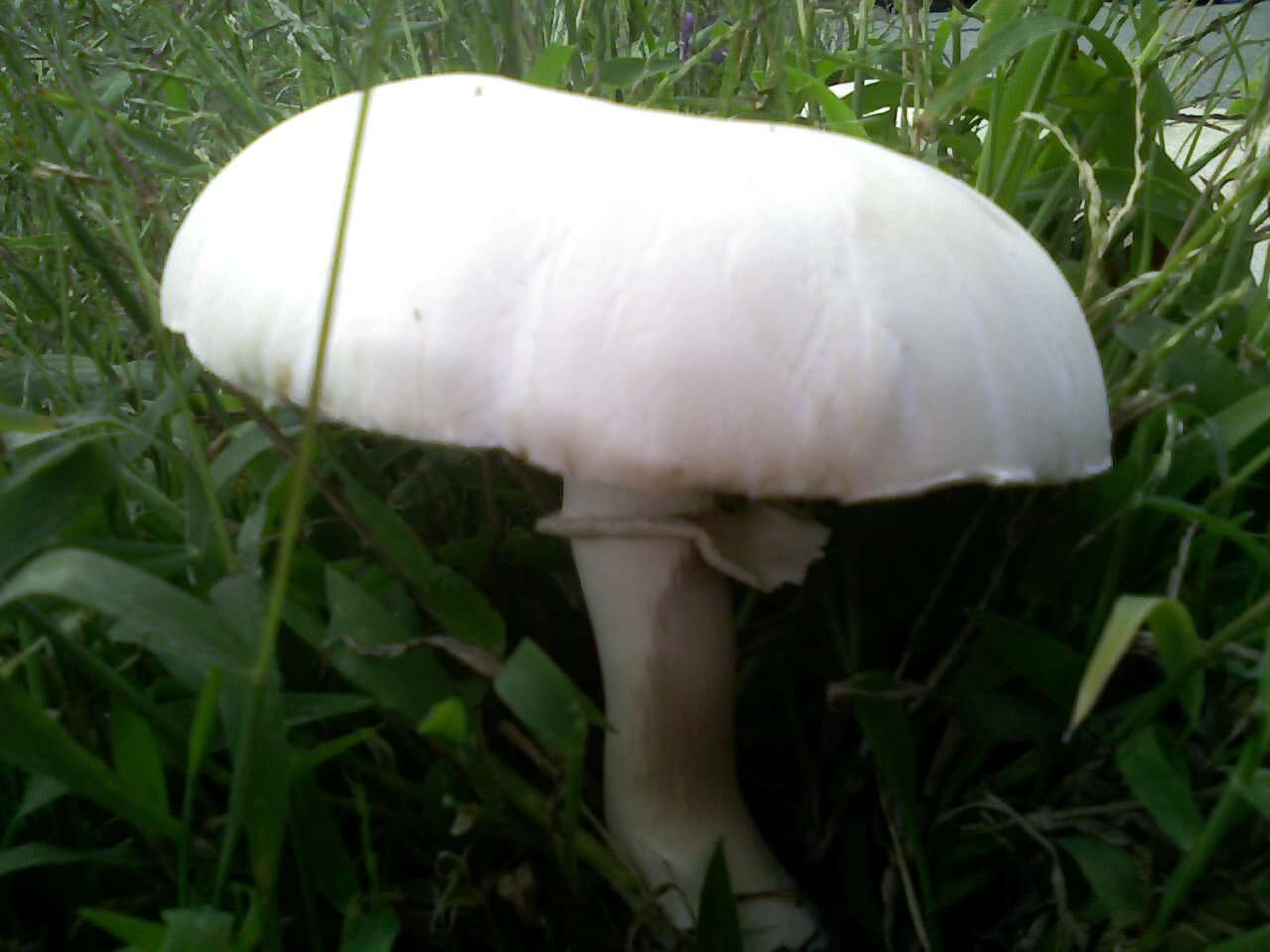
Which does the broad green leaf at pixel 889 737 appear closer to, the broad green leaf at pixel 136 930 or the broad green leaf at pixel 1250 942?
the broad green leaf at pixel 1250 942

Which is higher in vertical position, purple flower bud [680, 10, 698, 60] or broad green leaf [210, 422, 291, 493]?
purple flower bud [680, 10, 698, 60]

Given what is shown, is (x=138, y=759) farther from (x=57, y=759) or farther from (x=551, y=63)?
(x=551, y=63)

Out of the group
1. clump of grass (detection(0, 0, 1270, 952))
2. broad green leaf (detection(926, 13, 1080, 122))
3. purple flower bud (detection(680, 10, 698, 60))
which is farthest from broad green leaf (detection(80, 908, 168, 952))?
purple flower bud (detection(680, 10, 698, 60))

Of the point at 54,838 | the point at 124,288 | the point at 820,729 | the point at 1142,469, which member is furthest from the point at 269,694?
the point at 1142,469

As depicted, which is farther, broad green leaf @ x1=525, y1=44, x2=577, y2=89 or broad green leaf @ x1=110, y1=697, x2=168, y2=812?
broad green leaf @ x1=525, y1=44, x2=577, y2=89

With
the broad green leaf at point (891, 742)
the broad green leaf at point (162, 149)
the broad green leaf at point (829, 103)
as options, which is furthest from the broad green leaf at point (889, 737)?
the broad green leaf at point (162, 149)

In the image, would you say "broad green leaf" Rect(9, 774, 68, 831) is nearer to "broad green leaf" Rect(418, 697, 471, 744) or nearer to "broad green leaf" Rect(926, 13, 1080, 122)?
"broad green leaf" Rect(418, 697, 471, 744)

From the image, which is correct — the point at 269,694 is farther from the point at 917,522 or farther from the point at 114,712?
the point at 917,522
